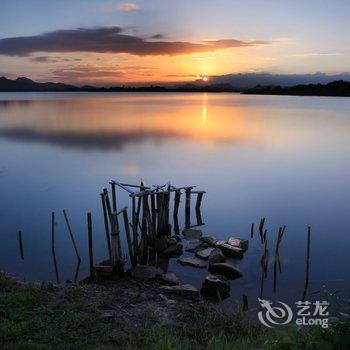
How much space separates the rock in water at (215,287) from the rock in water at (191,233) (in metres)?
4.92

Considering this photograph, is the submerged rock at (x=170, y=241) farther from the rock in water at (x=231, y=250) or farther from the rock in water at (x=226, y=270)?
the rock in water at (x=226, y=270)

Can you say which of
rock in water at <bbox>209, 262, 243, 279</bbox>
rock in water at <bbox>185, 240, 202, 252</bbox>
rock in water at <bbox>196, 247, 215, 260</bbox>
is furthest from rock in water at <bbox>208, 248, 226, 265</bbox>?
rock in water at <bbox>185, 240, 202, 252</bbox>

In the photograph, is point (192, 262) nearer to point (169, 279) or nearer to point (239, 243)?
point (169, 279)

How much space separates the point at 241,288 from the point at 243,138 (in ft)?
147

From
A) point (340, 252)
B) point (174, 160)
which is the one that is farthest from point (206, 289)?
point (174, 160)

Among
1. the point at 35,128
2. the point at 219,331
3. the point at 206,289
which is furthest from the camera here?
the point at 35,128

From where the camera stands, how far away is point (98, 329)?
816cm

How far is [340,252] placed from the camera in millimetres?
16344

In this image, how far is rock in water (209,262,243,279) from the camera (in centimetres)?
1399

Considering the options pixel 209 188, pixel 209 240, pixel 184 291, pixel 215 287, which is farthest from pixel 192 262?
pixel 209 188

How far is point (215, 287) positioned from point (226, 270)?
5.50 feet

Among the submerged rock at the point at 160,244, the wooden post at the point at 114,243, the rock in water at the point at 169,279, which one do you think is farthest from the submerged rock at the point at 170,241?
the wooden post at the point at 114,243

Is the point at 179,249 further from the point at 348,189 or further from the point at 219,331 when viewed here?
the point at 348,189

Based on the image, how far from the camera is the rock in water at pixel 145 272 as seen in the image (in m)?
13.1
